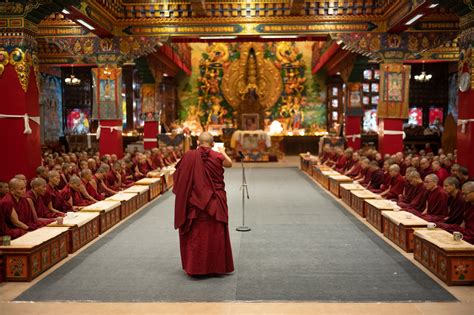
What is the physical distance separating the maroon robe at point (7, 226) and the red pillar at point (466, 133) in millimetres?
7691

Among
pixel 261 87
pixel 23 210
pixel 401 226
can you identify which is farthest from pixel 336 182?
pixel 261 87

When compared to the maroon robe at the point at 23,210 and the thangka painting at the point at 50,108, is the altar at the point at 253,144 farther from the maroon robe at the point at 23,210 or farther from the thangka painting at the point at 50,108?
the maroon robe at the point at 23,210

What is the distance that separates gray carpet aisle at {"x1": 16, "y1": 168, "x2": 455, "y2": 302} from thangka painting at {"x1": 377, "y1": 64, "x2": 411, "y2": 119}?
19.0 feet

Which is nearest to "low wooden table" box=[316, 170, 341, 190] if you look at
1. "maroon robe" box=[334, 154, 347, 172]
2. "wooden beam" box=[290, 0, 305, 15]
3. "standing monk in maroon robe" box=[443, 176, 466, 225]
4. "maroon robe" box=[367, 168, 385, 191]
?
"maroon robe" box=[334, 154, 347, 172]

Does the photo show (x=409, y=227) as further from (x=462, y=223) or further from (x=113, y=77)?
(x=113, y=77)

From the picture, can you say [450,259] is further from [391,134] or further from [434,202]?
[391,134]

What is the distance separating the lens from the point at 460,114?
32.2 ft

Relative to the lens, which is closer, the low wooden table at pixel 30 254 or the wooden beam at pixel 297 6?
the low wooden table at pixel 30 254

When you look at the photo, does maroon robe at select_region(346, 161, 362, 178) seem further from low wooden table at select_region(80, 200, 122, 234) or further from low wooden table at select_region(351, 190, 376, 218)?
low wooden table at select_region(80, 200, 122, 234)

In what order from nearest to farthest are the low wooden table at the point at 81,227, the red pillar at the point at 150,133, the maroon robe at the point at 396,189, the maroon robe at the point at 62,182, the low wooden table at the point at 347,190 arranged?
the low wooden table at the point at 81,227, the maroon robe at the point at 396,189, the maroon robe at the point at 62,182, the low wooden table at the point at 347,190, the red pillar at the point at 150,133

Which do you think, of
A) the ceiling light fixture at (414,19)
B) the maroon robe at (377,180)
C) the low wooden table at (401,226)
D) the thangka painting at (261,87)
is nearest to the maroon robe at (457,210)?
the low wooden table at (401,226)

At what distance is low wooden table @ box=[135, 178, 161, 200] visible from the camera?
12040 millimetres

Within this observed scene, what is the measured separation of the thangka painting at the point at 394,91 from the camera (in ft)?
47.7

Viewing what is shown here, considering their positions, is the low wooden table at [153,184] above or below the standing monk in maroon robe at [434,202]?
below
